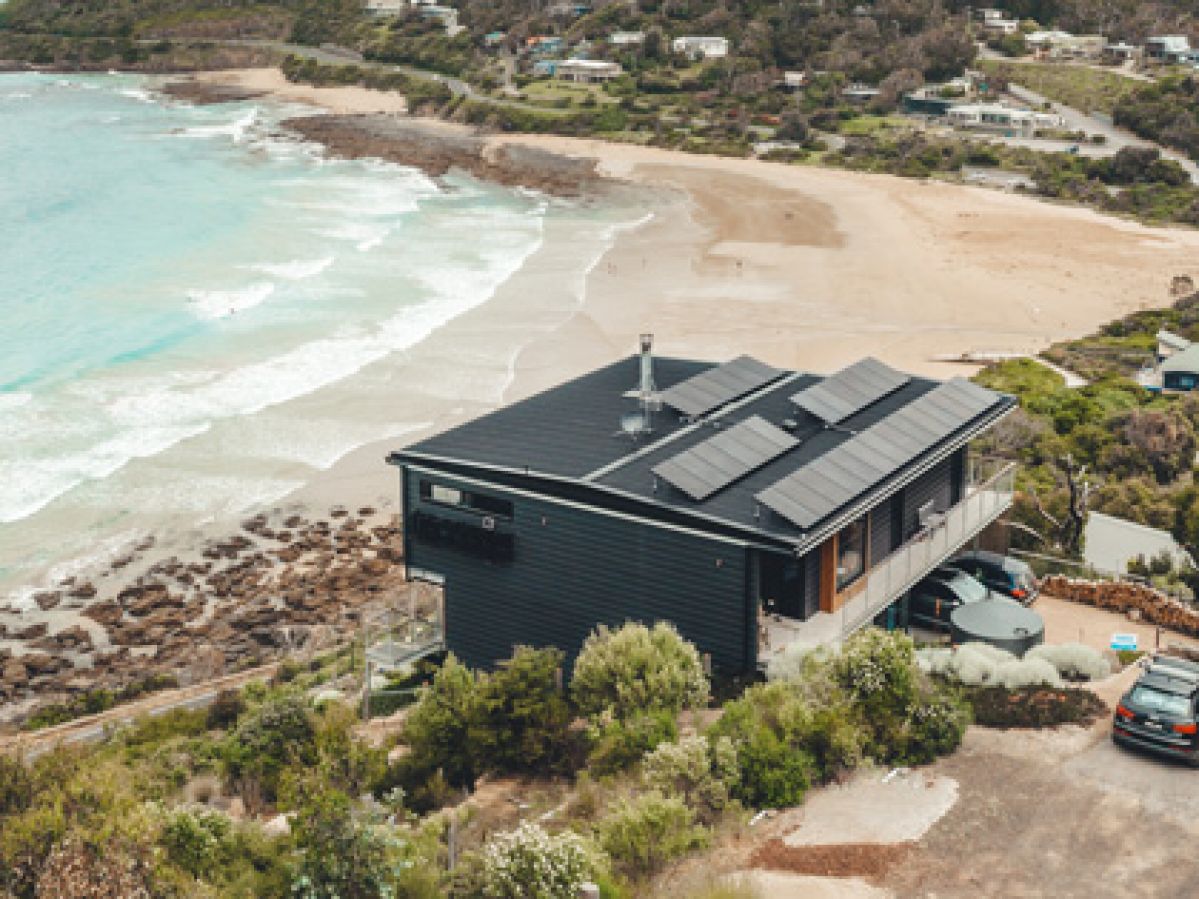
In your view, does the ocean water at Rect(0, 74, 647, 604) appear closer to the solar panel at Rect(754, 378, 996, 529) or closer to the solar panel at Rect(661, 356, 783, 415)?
the solar panel at Rect(661, 356, 783, 415)

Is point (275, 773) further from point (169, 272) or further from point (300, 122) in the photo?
point (300, 122)

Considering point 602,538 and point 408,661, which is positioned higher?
point 602,538

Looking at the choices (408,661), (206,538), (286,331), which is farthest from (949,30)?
(408,661)

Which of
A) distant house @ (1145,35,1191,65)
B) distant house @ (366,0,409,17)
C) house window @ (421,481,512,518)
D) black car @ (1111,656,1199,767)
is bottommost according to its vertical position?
black car @ (1111,656,1199,767)

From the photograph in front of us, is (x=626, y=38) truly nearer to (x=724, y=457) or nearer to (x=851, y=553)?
(x=724, y=457)

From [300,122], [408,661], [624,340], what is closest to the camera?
[408,661]

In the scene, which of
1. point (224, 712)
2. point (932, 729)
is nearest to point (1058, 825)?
point (932, 729)

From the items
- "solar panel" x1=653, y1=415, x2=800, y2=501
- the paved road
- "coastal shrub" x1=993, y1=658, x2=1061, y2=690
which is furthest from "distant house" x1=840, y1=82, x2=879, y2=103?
"coastal shrub" x1=993, y1=658, x2=1061, y2=690
